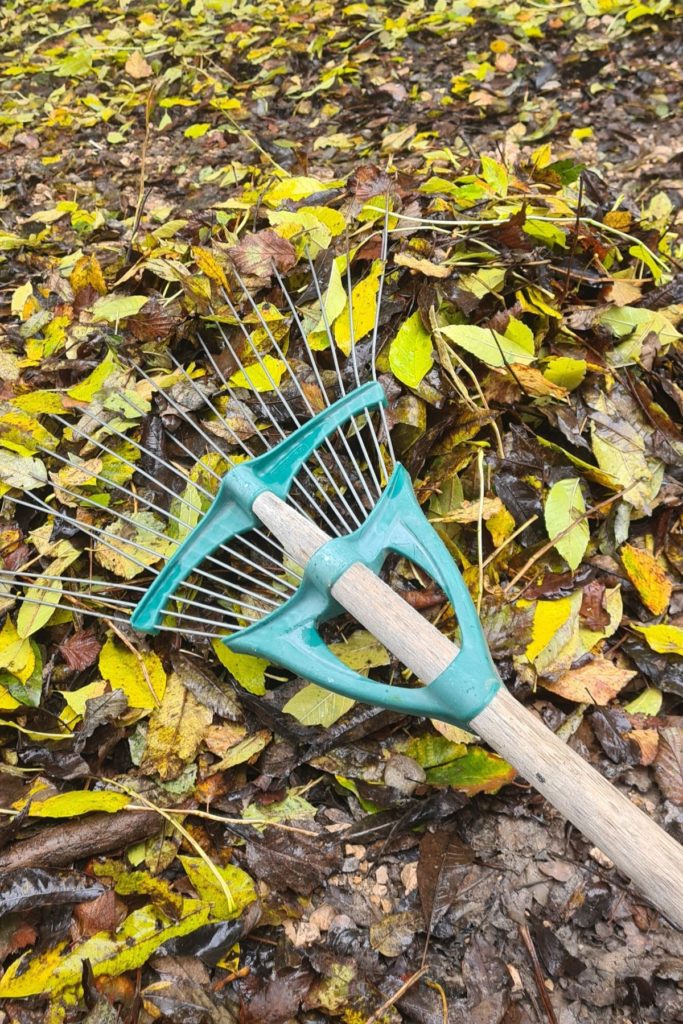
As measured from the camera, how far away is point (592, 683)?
120 centimetres

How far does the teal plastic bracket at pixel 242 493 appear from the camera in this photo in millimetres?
1210

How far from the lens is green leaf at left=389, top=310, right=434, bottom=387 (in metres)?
1.40

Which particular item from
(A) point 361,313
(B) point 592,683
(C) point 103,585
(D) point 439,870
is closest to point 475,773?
(D) point 439,870

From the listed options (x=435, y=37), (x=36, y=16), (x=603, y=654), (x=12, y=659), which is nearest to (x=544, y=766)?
(x=603, y=654)

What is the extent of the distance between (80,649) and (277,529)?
17.1 inches

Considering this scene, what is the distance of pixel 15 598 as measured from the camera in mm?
1257

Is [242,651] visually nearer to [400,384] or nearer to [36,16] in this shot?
[400,384]

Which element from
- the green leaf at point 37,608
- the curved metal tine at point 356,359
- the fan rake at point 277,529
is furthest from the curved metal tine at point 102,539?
the curved metal tine at point 356,359

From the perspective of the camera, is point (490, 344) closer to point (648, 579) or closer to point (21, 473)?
point (648, 579)

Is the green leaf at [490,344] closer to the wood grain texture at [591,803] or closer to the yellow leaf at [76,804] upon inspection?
the wood grain texture at [591,803]

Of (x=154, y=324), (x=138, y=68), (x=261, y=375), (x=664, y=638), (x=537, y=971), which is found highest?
(x=138, y=68)

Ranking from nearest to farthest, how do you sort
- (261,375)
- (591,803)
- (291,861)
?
(591,803)
(291,861)
(261,375)

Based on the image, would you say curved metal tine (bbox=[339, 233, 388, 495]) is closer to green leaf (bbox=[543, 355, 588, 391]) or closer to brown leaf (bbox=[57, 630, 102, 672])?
green leaf (bbox=[543, 355, 588, 391])

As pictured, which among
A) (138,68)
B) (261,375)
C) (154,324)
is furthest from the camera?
(138,68)
